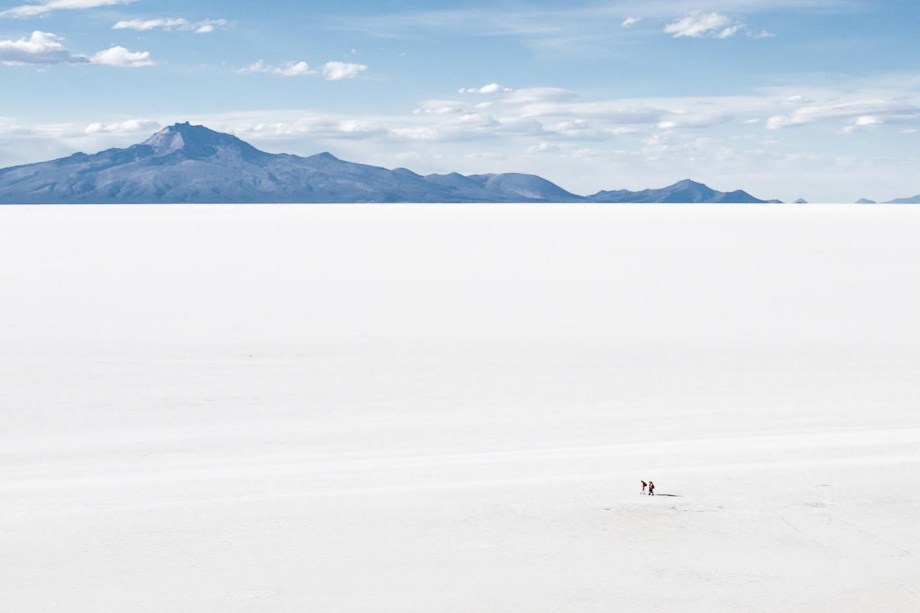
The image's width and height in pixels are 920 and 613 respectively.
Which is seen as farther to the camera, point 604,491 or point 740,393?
point 740,393

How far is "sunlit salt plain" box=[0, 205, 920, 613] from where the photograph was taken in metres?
5.87

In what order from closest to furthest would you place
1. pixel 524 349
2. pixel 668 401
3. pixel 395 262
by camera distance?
pixel 668 401 → pixel 524 349 → pixel 395 262

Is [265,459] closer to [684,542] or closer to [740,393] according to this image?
[684,542]

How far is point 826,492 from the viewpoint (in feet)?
24.4

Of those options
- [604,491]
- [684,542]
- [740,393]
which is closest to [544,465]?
[604,491]

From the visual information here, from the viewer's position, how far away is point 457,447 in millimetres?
8766

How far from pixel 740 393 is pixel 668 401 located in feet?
3.30

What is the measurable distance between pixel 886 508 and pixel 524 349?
23.8ft

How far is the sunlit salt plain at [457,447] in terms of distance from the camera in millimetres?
5867

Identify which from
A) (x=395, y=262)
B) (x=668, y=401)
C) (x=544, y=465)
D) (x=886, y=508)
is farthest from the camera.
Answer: (x=395, y=262)

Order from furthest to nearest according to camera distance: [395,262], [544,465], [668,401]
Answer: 1. [395,262]
2. [668,401]
3. [544,465]

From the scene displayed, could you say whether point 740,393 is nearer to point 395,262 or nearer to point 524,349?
point 524,349

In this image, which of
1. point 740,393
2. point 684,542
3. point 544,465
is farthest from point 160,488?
point 740,393

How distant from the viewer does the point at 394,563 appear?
6.12 meters
